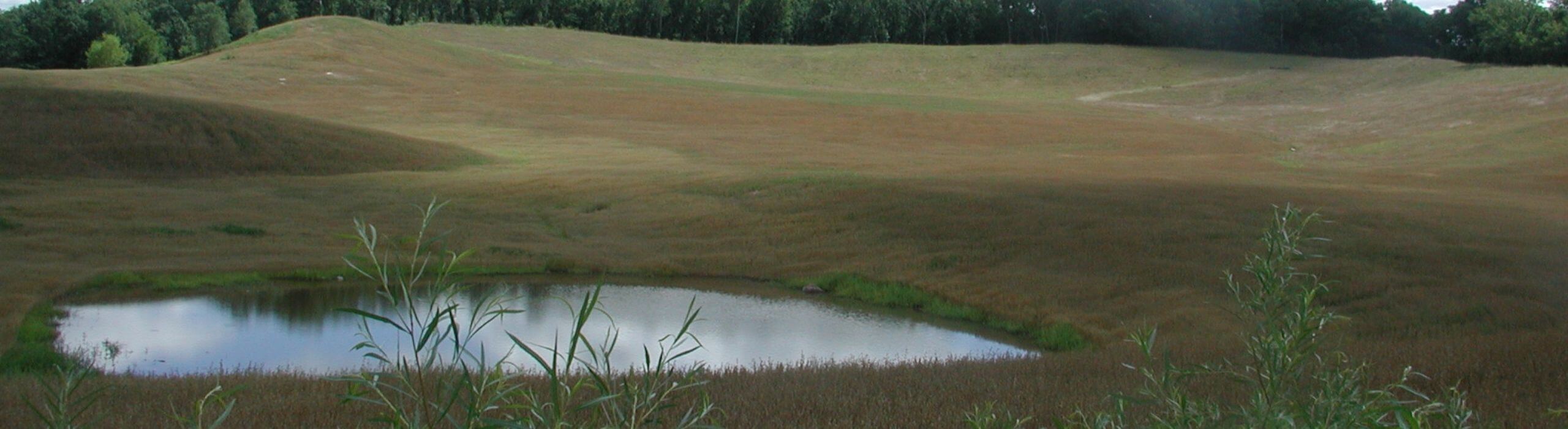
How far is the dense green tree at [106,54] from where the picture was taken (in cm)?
9319

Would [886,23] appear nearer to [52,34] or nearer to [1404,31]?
[1404,31]

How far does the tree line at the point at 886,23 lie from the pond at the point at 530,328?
7734 cm

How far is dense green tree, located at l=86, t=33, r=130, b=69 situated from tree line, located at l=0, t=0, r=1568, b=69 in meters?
0.16

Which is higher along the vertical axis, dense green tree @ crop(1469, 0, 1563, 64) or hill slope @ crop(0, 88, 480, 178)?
dense green tree @ crop(1469, 0, 1563, 64)

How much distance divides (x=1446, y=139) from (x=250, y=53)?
2397 inches

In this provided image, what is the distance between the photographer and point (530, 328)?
18.0 m

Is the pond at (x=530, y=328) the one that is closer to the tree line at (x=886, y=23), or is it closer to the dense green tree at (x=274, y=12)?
the tree line at (x=886, y=23)

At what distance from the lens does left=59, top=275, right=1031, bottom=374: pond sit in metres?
16.2

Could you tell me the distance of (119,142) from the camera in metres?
32.4

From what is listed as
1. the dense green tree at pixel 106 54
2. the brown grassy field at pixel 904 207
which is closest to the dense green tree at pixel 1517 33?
the brown grassy field at pixel 904 207

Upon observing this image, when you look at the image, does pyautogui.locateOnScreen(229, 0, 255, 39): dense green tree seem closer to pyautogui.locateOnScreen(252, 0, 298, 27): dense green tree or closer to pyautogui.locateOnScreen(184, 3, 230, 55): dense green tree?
pyautogui.locateOnScreen(184, 3, 230, 55): dense green tree

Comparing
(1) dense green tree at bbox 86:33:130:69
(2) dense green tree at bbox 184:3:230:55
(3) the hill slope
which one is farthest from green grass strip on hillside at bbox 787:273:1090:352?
(2) dense green tree at bbox 184:3:230:55

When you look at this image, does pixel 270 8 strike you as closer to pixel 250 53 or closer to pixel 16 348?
pixel 250 53

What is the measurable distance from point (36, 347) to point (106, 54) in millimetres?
90655
